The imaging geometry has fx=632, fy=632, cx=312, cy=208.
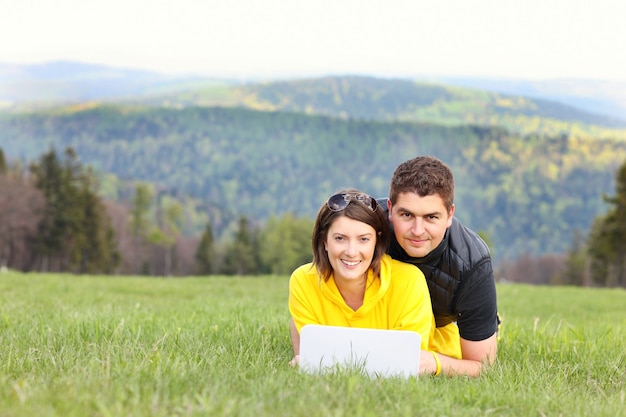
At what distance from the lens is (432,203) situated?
14.8 feet

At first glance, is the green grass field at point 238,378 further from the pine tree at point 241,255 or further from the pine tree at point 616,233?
the pine tree at point 241,255

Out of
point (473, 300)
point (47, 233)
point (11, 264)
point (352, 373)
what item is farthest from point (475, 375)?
point (11, 264)

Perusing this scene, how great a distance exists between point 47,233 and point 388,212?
2592 inches

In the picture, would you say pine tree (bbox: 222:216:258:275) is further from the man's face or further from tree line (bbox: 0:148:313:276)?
the man's face

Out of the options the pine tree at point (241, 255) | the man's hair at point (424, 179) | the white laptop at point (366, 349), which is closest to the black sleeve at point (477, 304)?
the man's hair at point (424, 179)

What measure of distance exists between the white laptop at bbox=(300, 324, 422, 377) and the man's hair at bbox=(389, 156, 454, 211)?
987 mm

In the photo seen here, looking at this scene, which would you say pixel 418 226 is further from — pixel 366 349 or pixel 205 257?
pixel 205 257

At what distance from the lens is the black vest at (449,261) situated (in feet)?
A: 15.8

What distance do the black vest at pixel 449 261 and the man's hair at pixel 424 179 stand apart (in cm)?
36

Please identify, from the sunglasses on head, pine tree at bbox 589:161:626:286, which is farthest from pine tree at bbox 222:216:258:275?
the sunglasses on head

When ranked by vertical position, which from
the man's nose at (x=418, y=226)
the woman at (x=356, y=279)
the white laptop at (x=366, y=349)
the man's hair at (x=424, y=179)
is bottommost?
the white laptop at (x=366, y=349)

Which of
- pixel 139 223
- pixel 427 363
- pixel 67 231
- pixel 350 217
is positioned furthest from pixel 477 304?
pixel 139 223

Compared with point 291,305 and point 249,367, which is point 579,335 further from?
point 249,367

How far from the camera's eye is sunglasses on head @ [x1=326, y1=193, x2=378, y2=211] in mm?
4609
